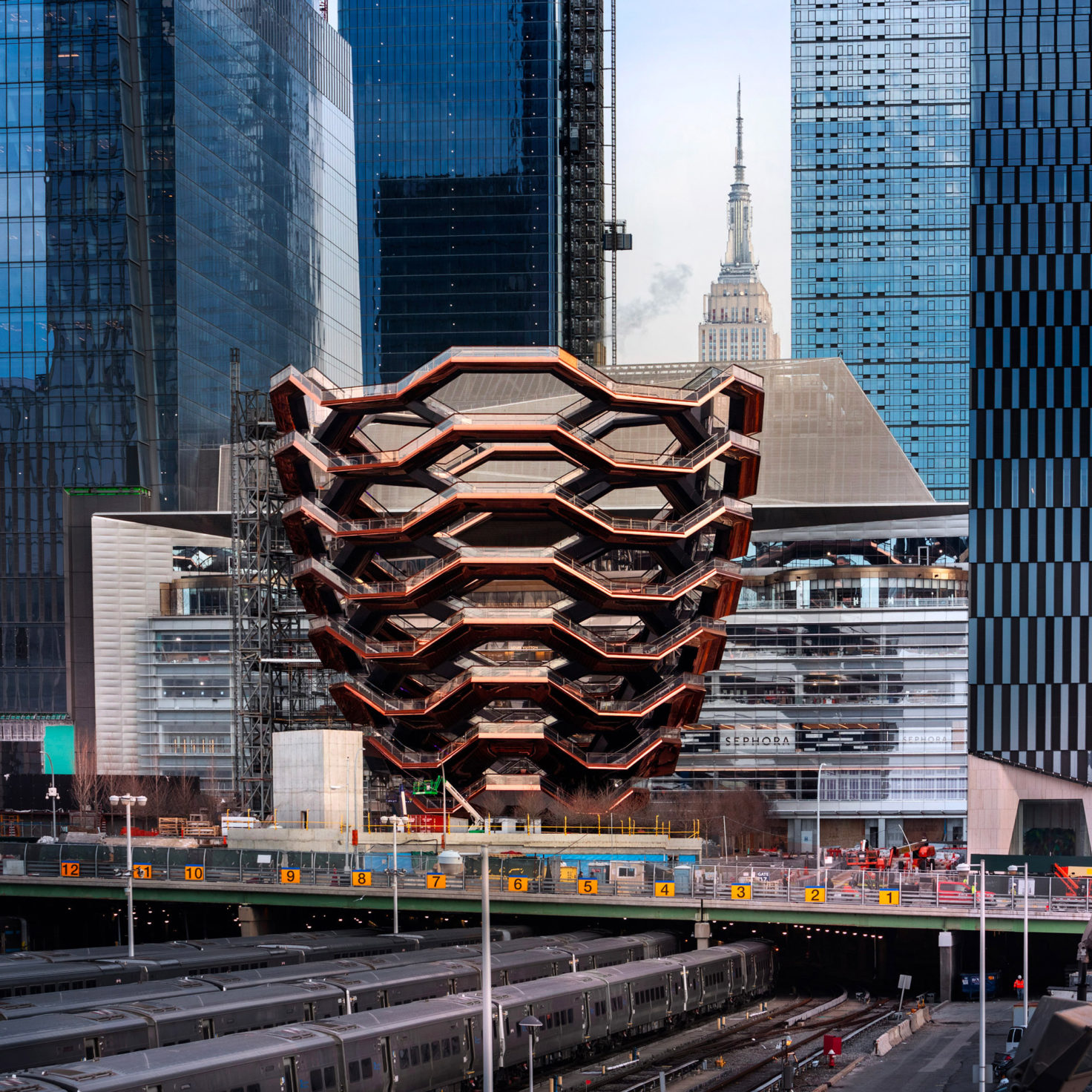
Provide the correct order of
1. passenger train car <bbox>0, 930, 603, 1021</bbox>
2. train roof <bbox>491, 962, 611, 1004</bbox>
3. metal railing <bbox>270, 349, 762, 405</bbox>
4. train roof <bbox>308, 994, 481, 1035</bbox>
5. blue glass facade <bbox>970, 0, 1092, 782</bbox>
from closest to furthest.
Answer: train roof <bbox>308, 994, 481, 1035</bbox>, passenger train car <bbox>0, 930, 603, 1021</bbox>, train roof <bbox>491, 962, 611, 1004</bbox>, metal railing <bbox>270, 349, 762, 405</bbox>, blue glass facade <bbox>970, 0, 1092, 782</bbox>

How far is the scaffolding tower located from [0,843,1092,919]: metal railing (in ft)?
141

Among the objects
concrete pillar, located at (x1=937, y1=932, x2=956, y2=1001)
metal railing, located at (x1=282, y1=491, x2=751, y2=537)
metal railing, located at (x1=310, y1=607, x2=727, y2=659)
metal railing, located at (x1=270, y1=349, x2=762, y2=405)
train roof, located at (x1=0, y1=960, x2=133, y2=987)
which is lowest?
concrete pillar, located at (x1=937, y1=932, x2=956, y2=1001)

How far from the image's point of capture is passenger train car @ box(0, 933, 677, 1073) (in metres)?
46.4

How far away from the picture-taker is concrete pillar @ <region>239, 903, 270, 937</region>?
8919 centimetres

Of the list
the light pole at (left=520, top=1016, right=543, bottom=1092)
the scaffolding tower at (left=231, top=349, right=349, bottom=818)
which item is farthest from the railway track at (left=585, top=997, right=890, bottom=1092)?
the scaffolding tower at (left=231, top=349, right=349, bottom=818)

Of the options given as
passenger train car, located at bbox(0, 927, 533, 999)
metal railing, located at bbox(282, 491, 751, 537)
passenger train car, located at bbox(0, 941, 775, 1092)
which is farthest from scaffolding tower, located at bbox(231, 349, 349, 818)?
passenger train car, located at bbox(0, 941, 775, 1092)

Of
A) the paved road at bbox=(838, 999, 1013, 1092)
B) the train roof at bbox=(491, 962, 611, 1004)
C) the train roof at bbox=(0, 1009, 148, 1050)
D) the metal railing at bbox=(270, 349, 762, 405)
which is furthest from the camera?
the metal railing at bbox=(270, 349, 762, 405)

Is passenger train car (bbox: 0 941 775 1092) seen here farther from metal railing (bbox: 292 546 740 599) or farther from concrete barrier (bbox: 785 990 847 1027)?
metal railing (bbox: 292 546 740 599)

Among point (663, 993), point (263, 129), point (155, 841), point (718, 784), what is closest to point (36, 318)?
point (263, 129)

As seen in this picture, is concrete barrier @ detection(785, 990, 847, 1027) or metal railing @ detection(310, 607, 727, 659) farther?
metal railing @ detection(310, 607, 727, 659)

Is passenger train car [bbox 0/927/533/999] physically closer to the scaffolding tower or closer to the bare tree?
the scaffolding tower

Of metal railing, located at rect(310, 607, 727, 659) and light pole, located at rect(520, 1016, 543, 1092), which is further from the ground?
metal railing, located at rect(310, 607, 727, 659)

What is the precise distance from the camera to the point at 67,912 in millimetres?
98062

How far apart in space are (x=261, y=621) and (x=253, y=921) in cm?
5458
